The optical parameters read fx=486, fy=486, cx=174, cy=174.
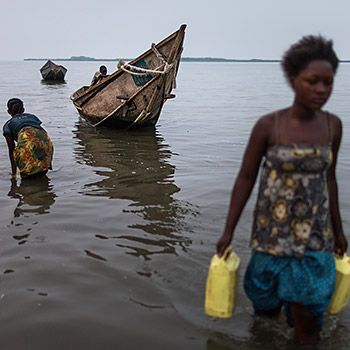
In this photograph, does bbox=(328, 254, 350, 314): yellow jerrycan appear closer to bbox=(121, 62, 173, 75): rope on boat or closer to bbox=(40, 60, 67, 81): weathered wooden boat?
bbox=(121, 62, 173, 75): rope on boat

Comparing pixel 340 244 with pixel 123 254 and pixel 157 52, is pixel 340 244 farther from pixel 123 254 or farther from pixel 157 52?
pixel 157 52

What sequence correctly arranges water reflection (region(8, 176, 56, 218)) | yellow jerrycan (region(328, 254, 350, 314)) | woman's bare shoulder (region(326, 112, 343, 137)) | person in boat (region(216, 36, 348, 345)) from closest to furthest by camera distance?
person in boat (region(216, 36, 348, 345)) → woman's bare shoulder (region(326, 112, 343, 137)) → yellow jerrycan (region(328, 254, 350, 314)) → water reflection (region(8, 176, 56, 218))

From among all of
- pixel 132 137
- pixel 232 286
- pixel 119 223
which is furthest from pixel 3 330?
pixel 132 137

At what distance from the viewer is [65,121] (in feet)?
49.0

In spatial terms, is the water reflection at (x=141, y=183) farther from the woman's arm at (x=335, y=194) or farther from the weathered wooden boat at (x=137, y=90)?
the woman's arm at (x=335, y=194)

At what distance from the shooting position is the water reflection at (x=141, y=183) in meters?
4.76

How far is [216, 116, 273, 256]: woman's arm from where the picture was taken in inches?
96.4

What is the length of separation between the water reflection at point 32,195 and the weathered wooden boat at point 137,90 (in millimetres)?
4788

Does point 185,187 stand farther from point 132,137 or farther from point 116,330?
point 132,137

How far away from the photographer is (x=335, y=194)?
267 centimetres

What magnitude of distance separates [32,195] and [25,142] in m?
0.91

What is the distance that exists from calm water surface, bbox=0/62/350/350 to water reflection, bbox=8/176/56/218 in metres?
0.01

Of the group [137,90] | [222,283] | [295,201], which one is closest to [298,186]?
[295,201]

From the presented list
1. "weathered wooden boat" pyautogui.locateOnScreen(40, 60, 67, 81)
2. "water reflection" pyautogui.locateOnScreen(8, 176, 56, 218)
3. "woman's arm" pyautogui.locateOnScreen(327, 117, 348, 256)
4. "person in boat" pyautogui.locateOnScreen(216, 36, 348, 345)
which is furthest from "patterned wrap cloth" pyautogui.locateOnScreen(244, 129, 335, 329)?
"weathered wooden boat" pyautogui.locateOnScreen(40, 60, 67, 81)
